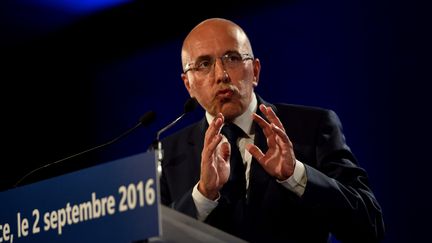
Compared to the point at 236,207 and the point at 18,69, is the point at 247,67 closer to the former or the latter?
the point at 236,207

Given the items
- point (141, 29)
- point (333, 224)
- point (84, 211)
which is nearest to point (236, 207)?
point (333, 224)

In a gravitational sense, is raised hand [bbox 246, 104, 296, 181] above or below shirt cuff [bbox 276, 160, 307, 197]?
above

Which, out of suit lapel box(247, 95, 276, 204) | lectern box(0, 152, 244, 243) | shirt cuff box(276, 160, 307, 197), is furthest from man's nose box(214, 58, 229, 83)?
lectern box(0, 152, 244, 243)

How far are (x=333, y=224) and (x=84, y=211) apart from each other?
2.87 feet

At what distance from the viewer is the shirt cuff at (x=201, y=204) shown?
89.0 inches

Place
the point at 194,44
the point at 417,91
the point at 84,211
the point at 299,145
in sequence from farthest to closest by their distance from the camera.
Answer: the point at 417,91, the point at 194,44, the point at 299,145, the point at 84,211

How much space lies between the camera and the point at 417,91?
3152mm

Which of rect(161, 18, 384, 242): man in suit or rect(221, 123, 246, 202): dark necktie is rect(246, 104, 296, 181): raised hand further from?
rect(221, 123, 246, 202): dark necktie

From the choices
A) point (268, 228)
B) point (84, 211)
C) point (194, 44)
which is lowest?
point (268, 228)

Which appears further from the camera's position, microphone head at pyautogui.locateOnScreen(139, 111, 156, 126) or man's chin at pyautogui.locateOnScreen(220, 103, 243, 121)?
man's chin at pyautogui.locateOnScreen(220, 103, 243, 121)

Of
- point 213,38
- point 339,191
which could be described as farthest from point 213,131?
point 213,38

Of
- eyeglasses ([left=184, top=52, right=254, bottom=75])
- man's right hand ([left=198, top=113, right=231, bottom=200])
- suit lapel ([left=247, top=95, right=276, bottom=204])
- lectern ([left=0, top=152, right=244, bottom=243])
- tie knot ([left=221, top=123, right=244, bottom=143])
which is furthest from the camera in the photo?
eyeglasses ([left=184, top=52, right=254, bottom=75])

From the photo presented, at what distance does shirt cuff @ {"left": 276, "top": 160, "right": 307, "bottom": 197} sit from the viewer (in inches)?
88.7

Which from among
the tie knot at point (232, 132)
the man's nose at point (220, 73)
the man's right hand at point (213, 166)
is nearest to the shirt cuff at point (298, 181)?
the man's right hand at point (213, 166)
